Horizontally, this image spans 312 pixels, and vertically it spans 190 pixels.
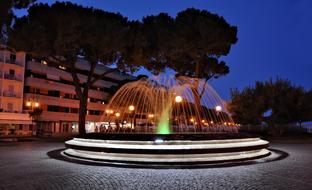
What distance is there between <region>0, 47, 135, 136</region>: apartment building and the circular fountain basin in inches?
1548

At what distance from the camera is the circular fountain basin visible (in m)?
13.1

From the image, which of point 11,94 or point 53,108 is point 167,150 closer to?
point 11,94

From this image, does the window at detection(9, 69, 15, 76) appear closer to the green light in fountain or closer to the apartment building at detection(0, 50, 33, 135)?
the apartment building at detection(0, 50, 33, 135)

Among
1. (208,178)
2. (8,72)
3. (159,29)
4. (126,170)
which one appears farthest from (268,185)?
(8,72)

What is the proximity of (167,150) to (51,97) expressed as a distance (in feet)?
193

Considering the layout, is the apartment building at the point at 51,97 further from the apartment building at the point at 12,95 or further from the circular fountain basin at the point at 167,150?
the circular fountain basin at the point at 167,150

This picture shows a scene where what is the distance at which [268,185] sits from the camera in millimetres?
9062

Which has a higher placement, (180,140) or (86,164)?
(180,140)

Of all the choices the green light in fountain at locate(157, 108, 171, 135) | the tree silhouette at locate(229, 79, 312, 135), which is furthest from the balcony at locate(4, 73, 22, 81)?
the green light in fountain at locate(157, 108, 171, 135)

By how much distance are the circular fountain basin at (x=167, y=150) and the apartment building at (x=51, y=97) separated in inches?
1548

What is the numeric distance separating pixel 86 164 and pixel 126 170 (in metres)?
2.22

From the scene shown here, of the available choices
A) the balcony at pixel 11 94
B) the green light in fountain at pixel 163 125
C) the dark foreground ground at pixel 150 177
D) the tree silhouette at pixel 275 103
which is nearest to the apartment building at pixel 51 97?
the balcony at pixel 11 94

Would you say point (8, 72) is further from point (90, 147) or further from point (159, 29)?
point (90, 147)

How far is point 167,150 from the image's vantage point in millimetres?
13070
